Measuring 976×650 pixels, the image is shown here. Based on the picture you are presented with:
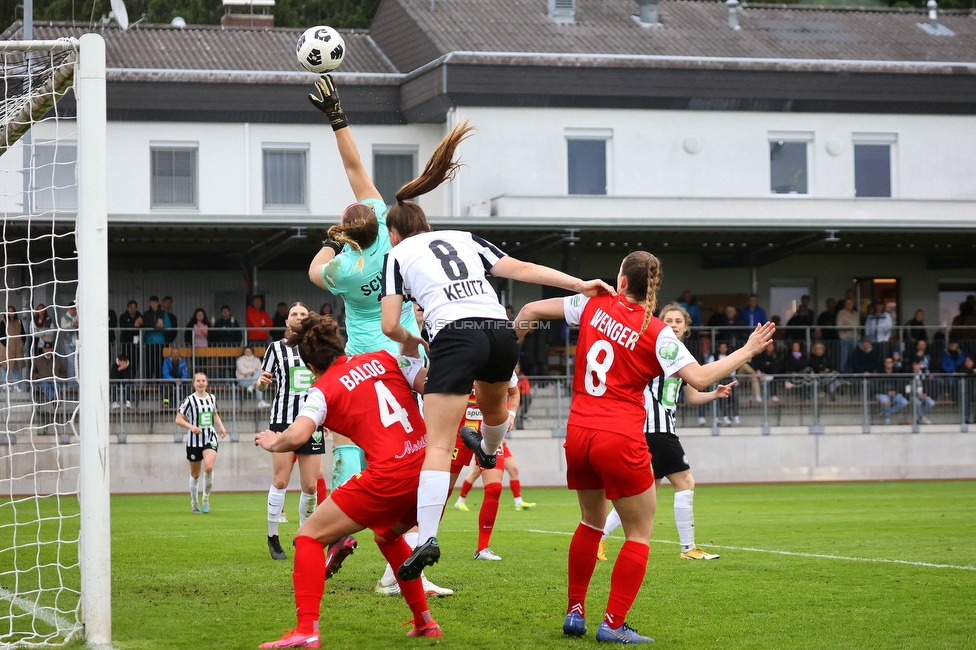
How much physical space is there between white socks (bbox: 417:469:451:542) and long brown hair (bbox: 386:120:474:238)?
57.3 inches

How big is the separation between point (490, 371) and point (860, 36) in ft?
101

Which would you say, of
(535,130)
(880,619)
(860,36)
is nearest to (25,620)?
(880,619)

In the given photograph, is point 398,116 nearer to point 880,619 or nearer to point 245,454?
point 245,454

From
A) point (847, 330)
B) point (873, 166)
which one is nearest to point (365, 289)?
point (847, 330)

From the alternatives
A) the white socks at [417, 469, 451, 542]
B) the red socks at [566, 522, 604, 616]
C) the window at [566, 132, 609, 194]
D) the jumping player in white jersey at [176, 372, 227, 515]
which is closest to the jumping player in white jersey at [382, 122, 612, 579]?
the white socks at [417, 469, 451, 542]

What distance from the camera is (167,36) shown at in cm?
3091

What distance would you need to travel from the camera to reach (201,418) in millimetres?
16359

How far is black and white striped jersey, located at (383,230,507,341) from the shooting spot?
6109 mm

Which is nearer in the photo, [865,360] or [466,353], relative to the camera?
[466,353]

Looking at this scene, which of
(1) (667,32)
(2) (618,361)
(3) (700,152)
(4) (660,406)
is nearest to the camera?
(2) (618,361)

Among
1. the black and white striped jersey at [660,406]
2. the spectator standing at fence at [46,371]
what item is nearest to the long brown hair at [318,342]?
the black and white striped jersey at [660,406]

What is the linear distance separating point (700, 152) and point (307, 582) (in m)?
25.4

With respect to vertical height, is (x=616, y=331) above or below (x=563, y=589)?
above

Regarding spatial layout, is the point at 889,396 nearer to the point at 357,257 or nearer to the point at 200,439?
the point at 200,439
